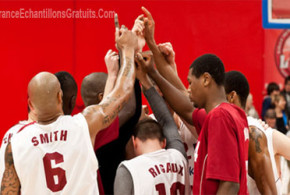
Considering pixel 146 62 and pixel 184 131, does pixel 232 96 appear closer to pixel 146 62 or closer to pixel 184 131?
pixel 184 131

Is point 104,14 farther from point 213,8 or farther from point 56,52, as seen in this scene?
point 213,8

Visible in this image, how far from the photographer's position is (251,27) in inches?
313

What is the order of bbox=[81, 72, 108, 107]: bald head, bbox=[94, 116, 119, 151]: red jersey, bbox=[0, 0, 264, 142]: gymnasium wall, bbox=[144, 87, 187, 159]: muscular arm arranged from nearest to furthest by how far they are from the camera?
bbox=[94, 116, 119, 151]: red jersey → bbox=[144, 87, 187, 159]: muscular arm → bbox=[81, 72, 108, 107]: bald head → bbox=[0, 0, 264, 142]: gymnasium wall

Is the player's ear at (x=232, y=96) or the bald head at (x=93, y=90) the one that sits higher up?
the bald head at (x=93, y=90)

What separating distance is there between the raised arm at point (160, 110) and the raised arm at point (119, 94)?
0.22m

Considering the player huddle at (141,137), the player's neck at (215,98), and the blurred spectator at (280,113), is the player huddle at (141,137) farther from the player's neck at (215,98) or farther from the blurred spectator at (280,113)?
the blurred spectator at (280,113)

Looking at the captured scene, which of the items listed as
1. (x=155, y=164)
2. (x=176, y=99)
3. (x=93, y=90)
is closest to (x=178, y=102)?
(x=176, y=99)

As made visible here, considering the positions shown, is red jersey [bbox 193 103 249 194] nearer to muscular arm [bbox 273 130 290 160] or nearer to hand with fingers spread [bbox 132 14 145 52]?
muscular arm [bbox 273 130 290 160]

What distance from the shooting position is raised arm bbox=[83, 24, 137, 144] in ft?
10.1

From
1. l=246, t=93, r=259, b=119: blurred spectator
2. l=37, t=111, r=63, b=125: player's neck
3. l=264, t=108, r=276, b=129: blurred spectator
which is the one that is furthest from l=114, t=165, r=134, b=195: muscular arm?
l=264, t=108, r=276, b=129: blurred spectator

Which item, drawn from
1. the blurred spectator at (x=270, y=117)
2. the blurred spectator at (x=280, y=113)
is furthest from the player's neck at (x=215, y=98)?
the blurred spectator at (x=280, y=113)

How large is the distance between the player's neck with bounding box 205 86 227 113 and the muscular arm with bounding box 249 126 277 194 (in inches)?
19.9

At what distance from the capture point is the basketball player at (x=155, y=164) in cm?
328

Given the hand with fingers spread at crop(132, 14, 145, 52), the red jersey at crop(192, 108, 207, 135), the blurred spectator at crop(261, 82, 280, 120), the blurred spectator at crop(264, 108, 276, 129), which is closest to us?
the red jersey at crop(192, 108, 207, 135)
